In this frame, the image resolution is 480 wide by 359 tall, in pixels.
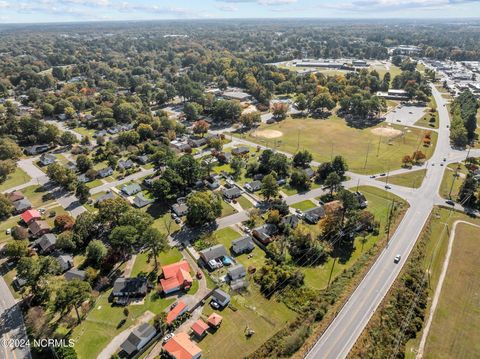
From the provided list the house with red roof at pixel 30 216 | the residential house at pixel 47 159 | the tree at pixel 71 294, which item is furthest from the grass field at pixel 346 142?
the tree at pixel 71 294

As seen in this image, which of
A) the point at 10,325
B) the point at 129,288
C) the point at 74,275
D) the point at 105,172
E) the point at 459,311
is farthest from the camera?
the point at 105,172

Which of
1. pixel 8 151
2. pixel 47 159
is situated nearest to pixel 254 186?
pixel 47 159

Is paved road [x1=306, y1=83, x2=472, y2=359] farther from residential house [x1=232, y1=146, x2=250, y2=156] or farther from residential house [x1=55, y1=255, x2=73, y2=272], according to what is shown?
residential house [x1=232, y1=146, x2=250, y2=156]

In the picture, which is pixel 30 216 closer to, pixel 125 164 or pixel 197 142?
pixel 125 164

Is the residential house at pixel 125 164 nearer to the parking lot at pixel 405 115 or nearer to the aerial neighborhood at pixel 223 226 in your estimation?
the aerial neighborhood at pixel 223 226

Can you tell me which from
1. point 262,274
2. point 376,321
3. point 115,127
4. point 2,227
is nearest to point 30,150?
point 115,127

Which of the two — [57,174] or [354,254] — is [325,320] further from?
[57,174]

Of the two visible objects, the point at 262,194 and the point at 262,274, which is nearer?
the point at 262,274

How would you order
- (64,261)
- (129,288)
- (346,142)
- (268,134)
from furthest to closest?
1. (268,134)
2. (346,142)
3. (64,261)
4. (129,288)
